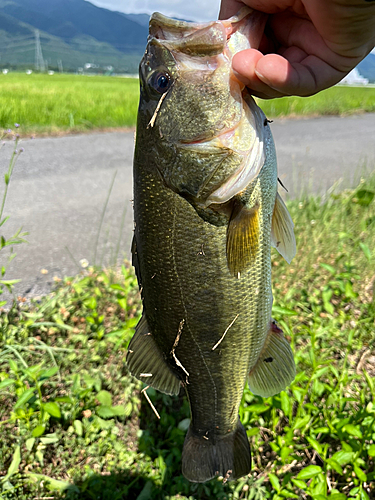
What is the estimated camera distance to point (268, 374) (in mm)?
1576

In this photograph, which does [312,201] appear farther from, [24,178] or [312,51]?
[24,178]

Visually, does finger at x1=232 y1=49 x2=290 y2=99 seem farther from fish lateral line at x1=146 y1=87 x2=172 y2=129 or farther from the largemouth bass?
fish lateral line at x1=146 y1=87 x2=172 y2=129

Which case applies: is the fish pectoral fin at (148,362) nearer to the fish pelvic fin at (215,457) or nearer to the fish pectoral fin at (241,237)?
the fish pelvic fin at (215,457)

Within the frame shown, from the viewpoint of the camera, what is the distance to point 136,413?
7.50 ft

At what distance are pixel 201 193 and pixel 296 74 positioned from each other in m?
0.48

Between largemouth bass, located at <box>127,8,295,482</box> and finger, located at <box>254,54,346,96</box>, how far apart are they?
140 mm

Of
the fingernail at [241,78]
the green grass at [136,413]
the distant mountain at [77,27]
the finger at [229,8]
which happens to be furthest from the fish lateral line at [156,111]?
the distant mountain at [77,27]

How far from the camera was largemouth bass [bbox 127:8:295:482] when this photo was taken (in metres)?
1.22

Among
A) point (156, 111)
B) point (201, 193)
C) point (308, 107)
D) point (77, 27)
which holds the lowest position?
point (77, 27)

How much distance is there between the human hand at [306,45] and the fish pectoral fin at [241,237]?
399 millimetres

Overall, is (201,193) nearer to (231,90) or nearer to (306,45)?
(231,90)

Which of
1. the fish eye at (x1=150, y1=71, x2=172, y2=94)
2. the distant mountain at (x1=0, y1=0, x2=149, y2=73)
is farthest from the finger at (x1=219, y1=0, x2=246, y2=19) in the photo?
the distant mountain at (x1=0, y1=0, x2=149, y2=73)

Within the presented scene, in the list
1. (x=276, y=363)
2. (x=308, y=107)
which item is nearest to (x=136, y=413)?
(x=276, y=363)

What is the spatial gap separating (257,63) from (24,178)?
511 centimetres
